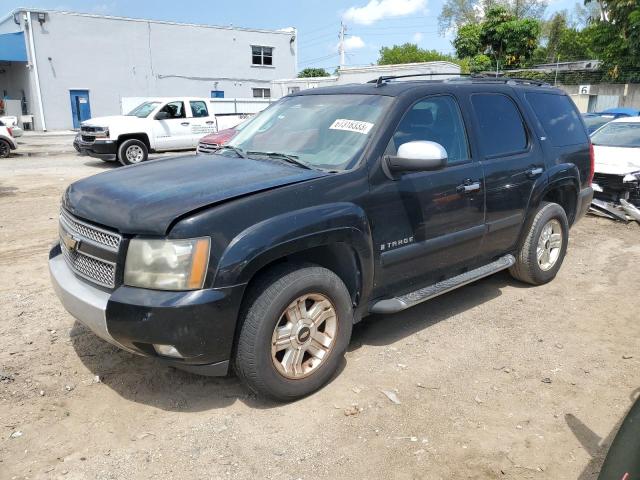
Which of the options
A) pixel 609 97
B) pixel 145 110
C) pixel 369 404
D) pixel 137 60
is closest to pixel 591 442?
pixel 369 404

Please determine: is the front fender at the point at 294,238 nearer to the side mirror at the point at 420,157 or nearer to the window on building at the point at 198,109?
the side mirror at the point at 420,157

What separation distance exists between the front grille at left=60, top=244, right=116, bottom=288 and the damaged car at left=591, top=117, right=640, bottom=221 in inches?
302

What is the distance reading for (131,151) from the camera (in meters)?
14.7

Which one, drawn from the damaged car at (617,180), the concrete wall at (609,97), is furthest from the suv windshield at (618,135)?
the concrete wall at (609,97)

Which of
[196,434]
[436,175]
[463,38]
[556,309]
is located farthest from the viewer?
[463,38]

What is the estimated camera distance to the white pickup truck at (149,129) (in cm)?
1436

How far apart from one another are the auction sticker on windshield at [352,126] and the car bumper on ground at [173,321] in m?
1.50

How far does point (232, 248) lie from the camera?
2871mm

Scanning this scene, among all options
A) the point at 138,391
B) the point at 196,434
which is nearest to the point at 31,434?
the point at 138,391

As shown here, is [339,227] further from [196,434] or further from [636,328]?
[636,328]

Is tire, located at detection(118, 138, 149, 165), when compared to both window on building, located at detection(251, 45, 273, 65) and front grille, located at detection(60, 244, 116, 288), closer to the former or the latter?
front grille, located at detection(60, 244, 116, 288)

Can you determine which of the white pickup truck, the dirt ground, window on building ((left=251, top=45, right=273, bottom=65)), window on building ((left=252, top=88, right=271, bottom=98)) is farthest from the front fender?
window on building ((left=251, top=45, right=273, bottom=65))

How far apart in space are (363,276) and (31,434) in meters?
2.16

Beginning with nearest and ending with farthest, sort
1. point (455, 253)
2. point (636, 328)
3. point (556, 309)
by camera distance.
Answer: point (455, 253) < point (636, 328) < point (556, 309)
